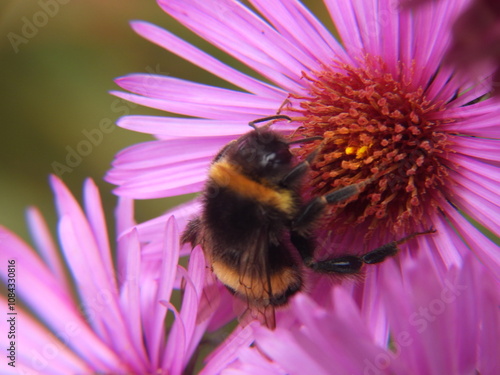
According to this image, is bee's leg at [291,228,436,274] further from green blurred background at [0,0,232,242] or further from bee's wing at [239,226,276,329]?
green blurred background at [0,0,232,242]

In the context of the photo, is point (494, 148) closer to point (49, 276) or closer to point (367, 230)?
point (367, 230)

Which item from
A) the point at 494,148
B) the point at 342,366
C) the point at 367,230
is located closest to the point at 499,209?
the point at 494,148

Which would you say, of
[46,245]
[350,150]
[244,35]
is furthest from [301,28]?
[46,245]

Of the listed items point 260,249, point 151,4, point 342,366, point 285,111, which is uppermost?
point 151,4

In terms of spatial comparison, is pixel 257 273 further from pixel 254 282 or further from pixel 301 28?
pixel 301 28

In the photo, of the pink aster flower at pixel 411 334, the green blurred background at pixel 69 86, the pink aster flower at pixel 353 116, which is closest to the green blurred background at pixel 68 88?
the green blurred background at pixel 69 86
